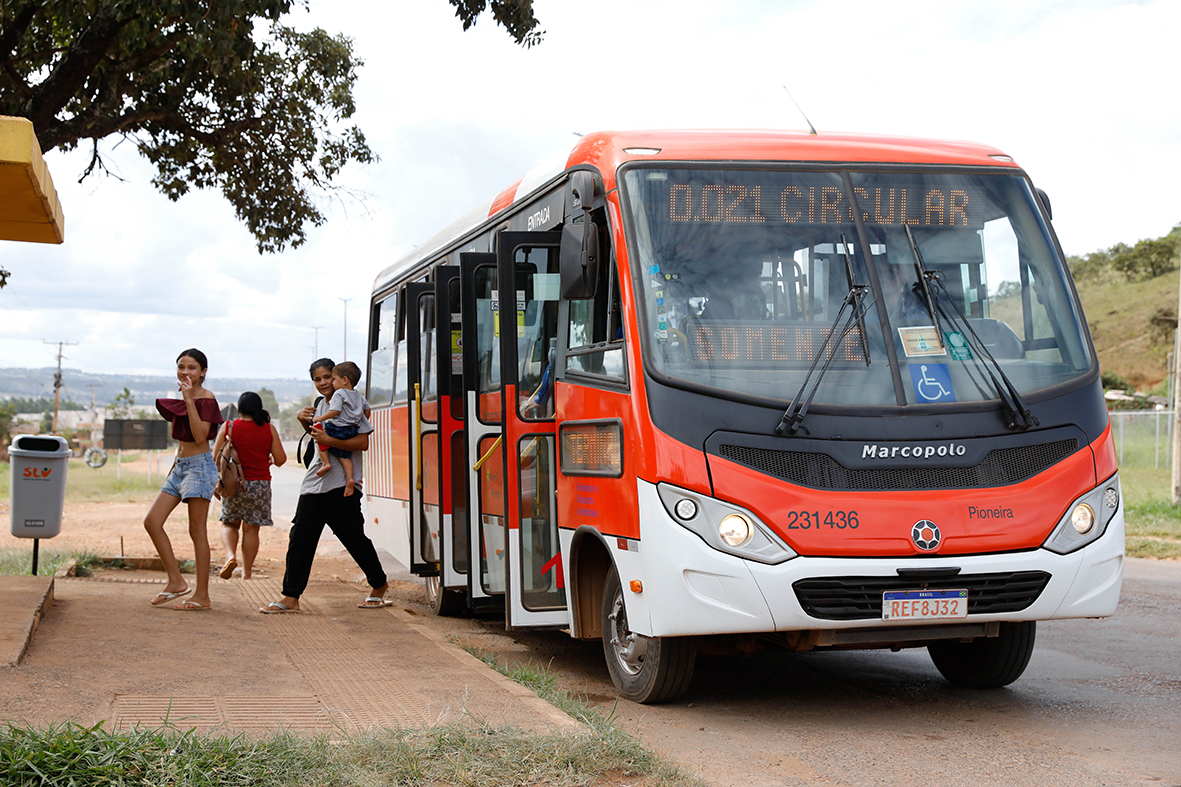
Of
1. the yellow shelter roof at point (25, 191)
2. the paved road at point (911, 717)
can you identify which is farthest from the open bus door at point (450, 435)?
the yellow shelter roof at point (25, 191)

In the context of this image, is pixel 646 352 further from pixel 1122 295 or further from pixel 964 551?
pixel 1122 295

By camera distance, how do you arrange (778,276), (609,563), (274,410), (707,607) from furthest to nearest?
(274,410) < (609,563) < (778,276) < (707,607)

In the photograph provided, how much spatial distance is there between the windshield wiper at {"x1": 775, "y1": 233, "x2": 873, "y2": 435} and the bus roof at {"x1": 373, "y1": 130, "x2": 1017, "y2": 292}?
618mm

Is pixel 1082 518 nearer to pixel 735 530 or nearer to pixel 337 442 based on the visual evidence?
pixel 735 530

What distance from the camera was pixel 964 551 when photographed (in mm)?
5957

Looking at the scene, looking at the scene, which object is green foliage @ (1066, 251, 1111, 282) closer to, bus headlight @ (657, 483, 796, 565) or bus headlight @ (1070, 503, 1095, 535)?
bus headlight @ (1070, 503, 1095, 535)

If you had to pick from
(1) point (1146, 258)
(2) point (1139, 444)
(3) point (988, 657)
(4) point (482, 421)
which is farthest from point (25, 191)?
(1) point (1146, 258)

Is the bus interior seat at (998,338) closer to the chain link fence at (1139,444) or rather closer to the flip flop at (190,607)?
the flip flop at (190,607)

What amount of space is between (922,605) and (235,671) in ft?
11.8

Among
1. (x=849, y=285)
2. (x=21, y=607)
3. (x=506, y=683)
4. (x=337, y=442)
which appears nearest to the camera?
(x=506, y=683)

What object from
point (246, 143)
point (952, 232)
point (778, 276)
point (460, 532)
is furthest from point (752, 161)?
point (246, 143)

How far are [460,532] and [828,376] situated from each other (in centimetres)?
376

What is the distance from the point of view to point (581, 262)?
6.48 metres

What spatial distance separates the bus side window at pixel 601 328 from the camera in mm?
6566
